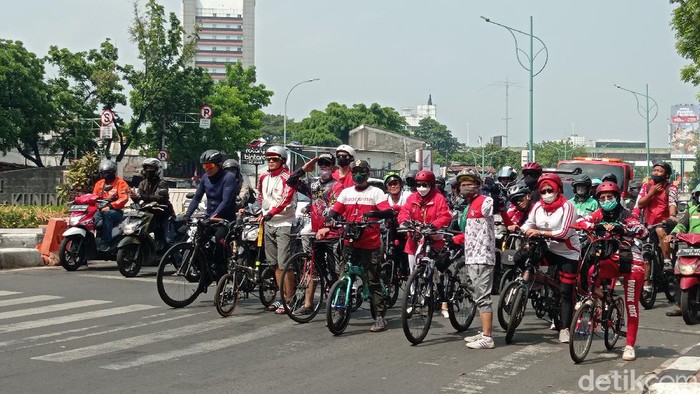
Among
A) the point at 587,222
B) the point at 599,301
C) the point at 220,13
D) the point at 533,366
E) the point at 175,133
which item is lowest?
the point at 533,366

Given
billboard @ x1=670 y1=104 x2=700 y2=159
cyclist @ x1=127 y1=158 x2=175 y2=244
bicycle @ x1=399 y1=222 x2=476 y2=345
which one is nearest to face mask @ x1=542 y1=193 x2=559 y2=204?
bicycle @ x1=399 y1=222 x2=476 y2=345

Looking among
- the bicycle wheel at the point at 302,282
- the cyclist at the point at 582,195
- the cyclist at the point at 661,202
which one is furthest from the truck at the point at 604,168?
the bicycle wheel at the point at 302,282

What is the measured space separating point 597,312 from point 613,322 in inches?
17.3

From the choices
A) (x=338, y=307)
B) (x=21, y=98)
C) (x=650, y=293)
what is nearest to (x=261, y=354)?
(x=338, y=307)

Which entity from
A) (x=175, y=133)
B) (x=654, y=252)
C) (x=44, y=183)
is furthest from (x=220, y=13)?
(x=654, y=252)

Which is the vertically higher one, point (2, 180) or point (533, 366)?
point (2, 180)

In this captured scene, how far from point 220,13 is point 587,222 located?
621 ft

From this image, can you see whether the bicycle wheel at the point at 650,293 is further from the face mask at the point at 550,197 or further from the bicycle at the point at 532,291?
the face mask at the point at 550,197

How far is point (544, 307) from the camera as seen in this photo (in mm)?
9414

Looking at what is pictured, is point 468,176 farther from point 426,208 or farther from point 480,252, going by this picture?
point 426,208

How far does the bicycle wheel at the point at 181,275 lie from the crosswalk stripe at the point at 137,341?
0.92 meters

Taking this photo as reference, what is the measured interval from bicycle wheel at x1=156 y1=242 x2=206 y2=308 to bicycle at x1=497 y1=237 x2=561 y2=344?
375cm

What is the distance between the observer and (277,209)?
10.6m

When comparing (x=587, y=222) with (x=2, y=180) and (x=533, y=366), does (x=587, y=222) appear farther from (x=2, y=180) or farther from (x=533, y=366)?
(x=2, y=180)
